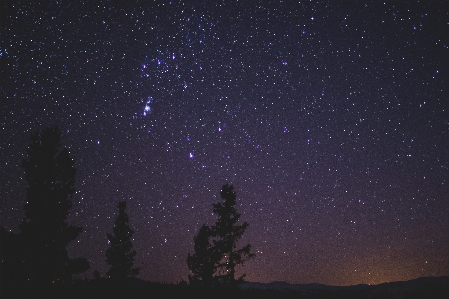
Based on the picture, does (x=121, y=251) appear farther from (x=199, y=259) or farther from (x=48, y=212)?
(x=48, y=212)

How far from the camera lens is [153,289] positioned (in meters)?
14.3

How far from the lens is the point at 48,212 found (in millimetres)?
17094

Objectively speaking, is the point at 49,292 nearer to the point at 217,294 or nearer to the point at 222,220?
the point at 217,294

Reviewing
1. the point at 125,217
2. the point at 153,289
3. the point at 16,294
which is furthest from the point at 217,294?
the point at 125,217

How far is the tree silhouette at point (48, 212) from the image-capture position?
53.6 ft

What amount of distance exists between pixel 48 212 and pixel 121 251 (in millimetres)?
19035

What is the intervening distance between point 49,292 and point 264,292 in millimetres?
11121

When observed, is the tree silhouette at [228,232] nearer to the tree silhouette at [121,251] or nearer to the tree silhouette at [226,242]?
the tree silhouette at [226,242]

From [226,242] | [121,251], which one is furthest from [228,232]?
[121,251]

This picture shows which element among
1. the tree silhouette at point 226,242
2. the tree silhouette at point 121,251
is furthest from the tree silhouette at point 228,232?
the tree silhouette at point 121,251

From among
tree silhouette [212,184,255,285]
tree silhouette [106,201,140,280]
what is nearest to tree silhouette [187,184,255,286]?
tree silhouette [212,184,255,285]

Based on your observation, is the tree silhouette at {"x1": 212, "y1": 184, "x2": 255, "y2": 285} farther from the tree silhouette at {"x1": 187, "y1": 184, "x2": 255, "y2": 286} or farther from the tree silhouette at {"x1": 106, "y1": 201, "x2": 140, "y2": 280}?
the tree silhouette at {"x1": 106, "y1": 201, "x2": 140, "y2": 280}

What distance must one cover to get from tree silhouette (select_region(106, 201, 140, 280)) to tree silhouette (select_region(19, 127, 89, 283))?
17.5 m

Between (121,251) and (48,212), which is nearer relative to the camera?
(48,212)
